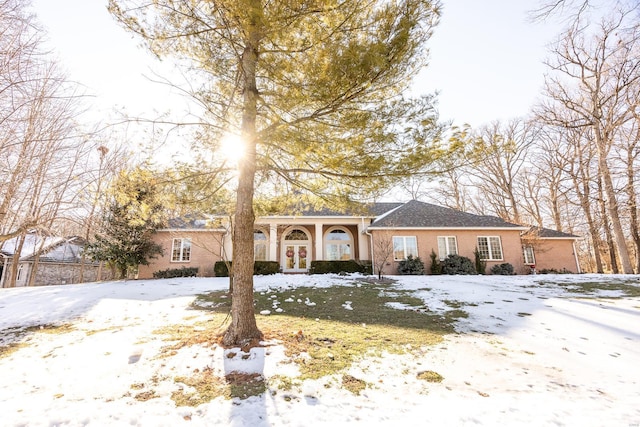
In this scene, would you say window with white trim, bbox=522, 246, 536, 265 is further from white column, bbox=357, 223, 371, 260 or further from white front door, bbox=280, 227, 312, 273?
white front door, bbox=280, 227, 312, 273

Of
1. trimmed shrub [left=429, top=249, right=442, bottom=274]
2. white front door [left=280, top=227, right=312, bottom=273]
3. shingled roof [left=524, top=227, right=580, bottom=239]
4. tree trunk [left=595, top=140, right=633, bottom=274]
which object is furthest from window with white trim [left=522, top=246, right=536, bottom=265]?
white front door [left=280, top=227, right=312, bottom=273]

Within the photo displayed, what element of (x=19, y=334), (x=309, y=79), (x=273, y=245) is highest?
(x=309, y=79)

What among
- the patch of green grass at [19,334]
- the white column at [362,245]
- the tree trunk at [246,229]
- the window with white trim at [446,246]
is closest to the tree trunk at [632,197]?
the window with white trim at [446,246]

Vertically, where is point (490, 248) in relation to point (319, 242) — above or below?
below

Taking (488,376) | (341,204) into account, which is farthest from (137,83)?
(488,376)

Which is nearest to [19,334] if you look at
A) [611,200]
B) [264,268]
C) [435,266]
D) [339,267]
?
[264,268]

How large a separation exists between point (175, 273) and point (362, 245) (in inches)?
421

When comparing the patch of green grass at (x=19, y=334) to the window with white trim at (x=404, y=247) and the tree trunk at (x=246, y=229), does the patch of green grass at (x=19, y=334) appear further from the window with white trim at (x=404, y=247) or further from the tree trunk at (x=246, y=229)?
the window with white trim at (x=404, y=247)

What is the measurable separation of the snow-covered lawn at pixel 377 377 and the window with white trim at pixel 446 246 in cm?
1002

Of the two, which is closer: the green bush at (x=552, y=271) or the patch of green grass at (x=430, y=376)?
the patch of green grass at (x=430, y=376)

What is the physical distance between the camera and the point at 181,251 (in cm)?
1645

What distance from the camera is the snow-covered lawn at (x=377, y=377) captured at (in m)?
2.59

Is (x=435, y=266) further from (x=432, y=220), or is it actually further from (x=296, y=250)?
(x=296, y=250)

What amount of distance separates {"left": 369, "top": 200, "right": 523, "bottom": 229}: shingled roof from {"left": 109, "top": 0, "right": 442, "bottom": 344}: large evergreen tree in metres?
11.4
